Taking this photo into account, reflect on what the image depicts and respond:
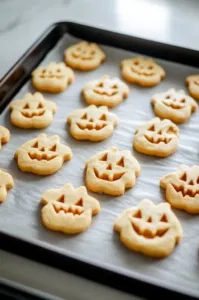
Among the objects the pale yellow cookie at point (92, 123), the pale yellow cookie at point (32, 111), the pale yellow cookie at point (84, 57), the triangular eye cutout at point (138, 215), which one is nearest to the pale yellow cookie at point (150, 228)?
the triangular eye cutout at point (138, 215)

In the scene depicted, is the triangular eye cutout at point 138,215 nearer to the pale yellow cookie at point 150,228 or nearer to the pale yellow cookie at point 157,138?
the pale yellow cookie at point 150,228

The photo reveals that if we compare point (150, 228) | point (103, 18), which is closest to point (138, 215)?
point (150, 228)

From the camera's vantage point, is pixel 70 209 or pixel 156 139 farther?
pixel 156 139

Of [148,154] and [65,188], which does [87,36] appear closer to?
[148,154]

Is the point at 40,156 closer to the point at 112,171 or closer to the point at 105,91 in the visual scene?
the point at 112,171

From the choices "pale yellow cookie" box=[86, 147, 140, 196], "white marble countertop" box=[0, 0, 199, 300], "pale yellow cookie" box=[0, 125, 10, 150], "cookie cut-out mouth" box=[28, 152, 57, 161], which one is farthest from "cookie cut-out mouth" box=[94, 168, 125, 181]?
"white marble countertop" box=[0, 0, 199, 300]
